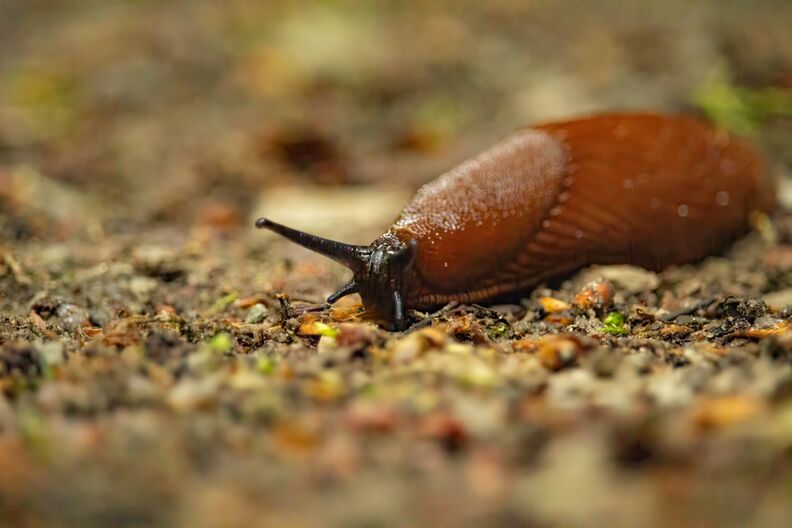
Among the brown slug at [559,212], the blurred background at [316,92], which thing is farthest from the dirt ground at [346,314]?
the brown slug at [559,212]

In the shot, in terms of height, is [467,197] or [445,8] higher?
[445,8]

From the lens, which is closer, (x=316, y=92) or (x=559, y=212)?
(x=559, y=212)

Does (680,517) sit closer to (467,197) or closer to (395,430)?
(395,430)

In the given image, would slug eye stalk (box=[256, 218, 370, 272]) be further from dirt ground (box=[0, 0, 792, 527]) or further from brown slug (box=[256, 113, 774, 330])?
dirt ground (box=[0, 0, 792, 527])

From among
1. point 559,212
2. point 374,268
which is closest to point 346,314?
point 374,268

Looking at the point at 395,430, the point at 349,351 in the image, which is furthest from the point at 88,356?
the point at 395,430

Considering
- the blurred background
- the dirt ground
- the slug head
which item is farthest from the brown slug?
the blurred background

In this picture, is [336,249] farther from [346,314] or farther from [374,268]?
[346,314]
